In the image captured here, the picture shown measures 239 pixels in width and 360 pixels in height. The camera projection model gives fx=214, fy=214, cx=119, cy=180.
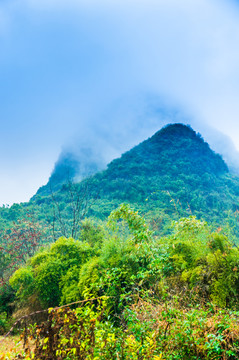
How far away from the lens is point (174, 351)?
1795 mm

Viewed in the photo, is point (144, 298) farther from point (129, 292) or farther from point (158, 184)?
point (158, 184)

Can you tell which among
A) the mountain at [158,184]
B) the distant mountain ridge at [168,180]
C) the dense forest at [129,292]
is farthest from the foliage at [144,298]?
the distant mountain ridge at [168,180]

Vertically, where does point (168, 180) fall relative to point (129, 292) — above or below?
above

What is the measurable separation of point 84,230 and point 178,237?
786 centimetres

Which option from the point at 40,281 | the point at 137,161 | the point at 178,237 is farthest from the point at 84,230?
the point at 137,161

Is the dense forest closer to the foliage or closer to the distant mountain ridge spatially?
the foliage

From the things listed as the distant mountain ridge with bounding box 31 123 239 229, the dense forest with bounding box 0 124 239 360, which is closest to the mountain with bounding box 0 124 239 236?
the distant mountain ridge with bounding box 31 123 239 229

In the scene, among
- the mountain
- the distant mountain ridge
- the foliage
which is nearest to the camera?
the foliage

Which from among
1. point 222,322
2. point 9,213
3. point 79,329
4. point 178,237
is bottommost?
point 79,329

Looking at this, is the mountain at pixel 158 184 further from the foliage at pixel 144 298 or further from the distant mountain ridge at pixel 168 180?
the foliage at pixel 144 298

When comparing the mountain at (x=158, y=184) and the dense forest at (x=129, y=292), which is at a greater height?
the mountain at (x=158, y=184)

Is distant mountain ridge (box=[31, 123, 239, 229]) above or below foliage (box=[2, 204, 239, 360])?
above

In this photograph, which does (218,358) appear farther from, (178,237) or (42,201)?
(42,201)

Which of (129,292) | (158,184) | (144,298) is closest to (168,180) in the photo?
(158,184)
